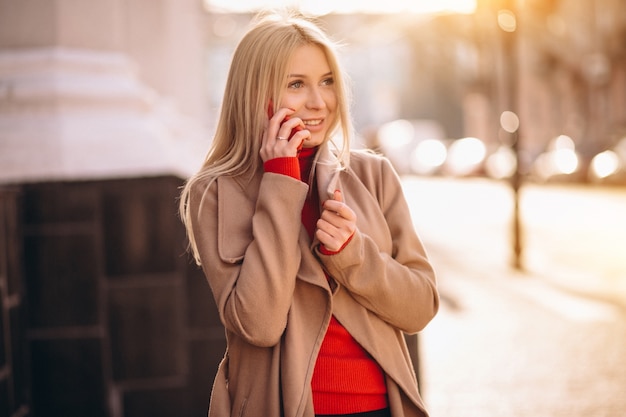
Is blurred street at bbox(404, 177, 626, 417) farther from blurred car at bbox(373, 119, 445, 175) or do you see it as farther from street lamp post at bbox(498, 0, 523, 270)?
blurred car at bbox(373, 119, 445, 175)

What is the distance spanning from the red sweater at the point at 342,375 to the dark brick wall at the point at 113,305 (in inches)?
85.8

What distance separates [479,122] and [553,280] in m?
54.7

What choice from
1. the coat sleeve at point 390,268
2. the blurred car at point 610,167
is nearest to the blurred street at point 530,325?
the coat sleeve at point 390,268

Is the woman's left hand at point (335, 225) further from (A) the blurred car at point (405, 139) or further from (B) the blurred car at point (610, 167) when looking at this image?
(A) the blurred car at point (405, 139)

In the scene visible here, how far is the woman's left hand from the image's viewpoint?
220cm

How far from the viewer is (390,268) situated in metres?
2.34

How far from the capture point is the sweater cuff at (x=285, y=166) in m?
2.34

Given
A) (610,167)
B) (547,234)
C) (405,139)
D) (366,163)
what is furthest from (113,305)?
(405,139)

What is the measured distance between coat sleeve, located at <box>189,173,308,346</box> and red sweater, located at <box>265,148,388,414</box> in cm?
9

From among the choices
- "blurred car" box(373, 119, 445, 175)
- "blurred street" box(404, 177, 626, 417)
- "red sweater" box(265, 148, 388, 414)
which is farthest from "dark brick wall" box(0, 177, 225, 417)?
"blurred car" box(373, 119, 445, 175)

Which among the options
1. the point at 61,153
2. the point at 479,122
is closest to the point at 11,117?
the point at 61,153

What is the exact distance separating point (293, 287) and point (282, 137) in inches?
15.5

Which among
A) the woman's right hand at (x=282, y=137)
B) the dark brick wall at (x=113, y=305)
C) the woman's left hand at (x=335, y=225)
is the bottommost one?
the dark brick wall at (x=113, y=305)

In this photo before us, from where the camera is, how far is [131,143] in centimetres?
475
